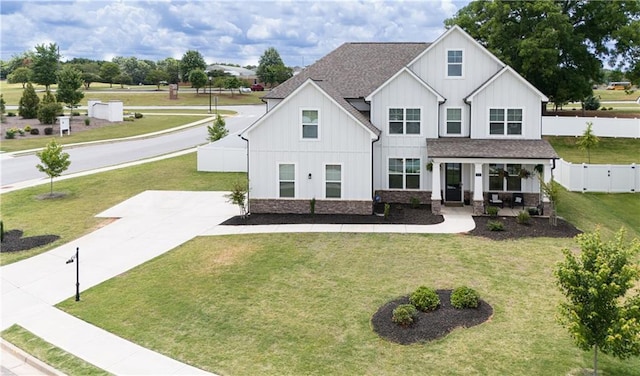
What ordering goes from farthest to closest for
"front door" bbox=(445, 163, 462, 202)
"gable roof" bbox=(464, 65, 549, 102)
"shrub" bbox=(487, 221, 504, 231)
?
"front door" bbox=(445, 163, 462, 202) < "gable roof" bbox=(464, 65, 549, 102) < "shrub" bbox=(487, 221, 504, 231)

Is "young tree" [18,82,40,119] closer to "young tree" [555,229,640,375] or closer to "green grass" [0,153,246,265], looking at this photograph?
"green grass" [0,153,246,265]

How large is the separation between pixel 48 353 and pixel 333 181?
14476 mm

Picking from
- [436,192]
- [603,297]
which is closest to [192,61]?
[436,192]

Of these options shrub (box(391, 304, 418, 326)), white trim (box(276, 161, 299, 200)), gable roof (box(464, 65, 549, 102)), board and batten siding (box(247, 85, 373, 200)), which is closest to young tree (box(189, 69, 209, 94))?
board and batten siding (box(247, 85, 373, 200))

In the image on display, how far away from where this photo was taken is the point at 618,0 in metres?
39.2

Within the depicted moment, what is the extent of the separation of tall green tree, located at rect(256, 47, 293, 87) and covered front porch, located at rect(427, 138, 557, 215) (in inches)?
3237

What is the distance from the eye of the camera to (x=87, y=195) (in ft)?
92.9

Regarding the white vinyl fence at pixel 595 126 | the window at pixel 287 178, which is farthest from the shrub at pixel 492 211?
the white vinyl fence at pixel 595 126

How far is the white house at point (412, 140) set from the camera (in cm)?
2361

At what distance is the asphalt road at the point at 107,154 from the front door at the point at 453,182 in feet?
61.7

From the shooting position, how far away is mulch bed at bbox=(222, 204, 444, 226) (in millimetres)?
22562

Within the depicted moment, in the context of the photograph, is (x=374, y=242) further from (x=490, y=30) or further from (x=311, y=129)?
(x=490, y=30)

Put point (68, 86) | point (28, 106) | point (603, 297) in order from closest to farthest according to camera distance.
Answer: point (603, 297) → point (28, 106) → point (68, 86)

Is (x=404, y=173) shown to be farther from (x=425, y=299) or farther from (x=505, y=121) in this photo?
(x=425, y=299)
